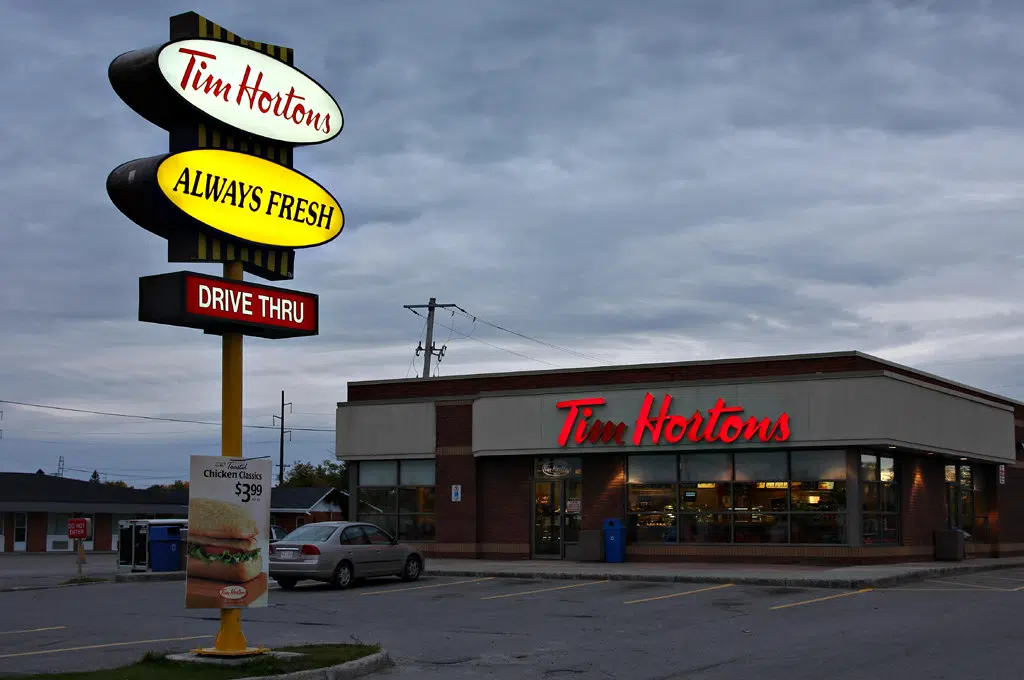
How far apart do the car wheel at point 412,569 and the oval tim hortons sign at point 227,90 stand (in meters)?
14.1

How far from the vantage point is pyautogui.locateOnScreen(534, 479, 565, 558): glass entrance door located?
111ft

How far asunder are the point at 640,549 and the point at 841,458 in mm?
6094

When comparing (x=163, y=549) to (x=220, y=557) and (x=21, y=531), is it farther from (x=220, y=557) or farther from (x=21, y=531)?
(x=21, y=531)

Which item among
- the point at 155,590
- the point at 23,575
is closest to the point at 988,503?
the point at 155,590

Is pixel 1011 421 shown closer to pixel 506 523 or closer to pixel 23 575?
pixel 506 523

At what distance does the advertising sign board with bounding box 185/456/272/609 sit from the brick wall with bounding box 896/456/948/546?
76.7 feet

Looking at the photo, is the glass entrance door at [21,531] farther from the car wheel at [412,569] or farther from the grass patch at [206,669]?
the grass patch at [206,669]

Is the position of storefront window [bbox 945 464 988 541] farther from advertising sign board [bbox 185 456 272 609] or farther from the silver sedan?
advertising sign board [bbox 185 456 272 609]

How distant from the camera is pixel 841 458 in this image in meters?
30.0

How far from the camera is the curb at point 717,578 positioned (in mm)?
23812

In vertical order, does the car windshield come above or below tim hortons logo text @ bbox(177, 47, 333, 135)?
below

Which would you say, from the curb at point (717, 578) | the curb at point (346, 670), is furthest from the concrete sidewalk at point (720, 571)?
the curb at point (346, 670)

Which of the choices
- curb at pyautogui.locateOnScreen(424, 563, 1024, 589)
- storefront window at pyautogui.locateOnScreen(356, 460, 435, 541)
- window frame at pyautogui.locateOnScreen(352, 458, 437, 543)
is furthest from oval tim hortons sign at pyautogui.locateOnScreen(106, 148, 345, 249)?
storefront window at pyautogui.locateOnScreen(356, 460, 435, 541)

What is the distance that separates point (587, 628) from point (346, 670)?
5680 millimetres
